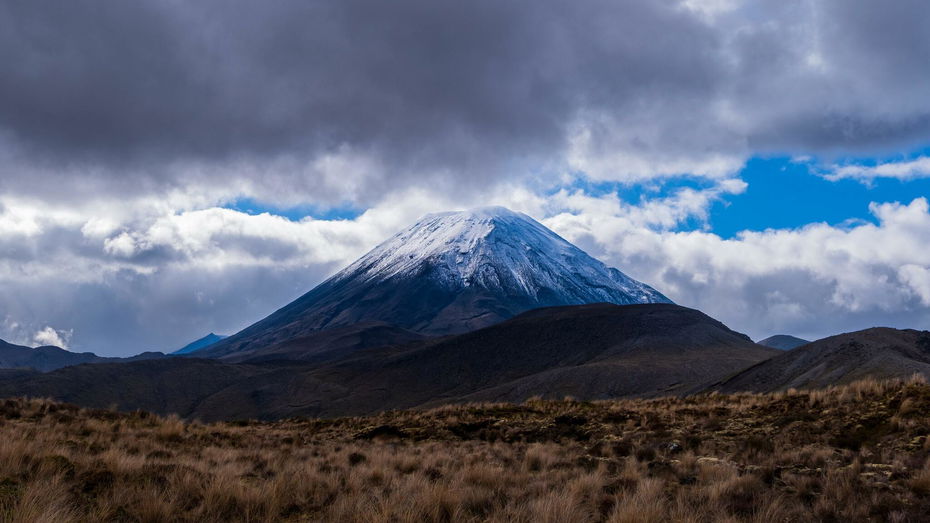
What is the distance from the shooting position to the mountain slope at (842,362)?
53.8 m

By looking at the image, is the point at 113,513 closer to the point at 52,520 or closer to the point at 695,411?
the point at 52,520

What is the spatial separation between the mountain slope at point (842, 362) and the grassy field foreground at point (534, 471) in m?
43.9

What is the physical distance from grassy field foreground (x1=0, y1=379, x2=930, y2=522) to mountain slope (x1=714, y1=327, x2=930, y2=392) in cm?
4386

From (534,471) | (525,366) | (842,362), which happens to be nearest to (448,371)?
(525,366)

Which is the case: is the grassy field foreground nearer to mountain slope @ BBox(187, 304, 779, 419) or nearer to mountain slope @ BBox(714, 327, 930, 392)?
mountain slope @ BBox(714, 327, 930, 392)

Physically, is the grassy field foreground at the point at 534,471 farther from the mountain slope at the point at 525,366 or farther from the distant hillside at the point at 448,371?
the distant hillside at the point at 448,371

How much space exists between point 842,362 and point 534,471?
62798mm

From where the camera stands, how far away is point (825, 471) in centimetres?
974

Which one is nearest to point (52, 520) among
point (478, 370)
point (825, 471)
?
point (825, 471)

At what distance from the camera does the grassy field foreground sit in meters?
6.98

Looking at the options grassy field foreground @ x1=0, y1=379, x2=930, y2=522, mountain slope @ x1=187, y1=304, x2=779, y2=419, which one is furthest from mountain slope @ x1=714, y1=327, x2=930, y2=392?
grassy field foreground @ x1=0, y1=379, x2=930, y2=522

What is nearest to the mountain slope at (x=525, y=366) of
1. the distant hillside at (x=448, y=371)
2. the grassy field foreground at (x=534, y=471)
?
the distant hillside at (x=448, y=371)

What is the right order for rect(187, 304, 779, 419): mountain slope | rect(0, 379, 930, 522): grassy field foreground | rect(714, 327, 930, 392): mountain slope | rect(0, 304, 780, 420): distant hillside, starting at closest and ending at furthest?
rect(0, 379, 930, 522): grassy field foreground, rect(714, 327, 930, 392): mountain slope, rect(187, 304, 779, 419): mountain slope, rect(0, 304, 780, 420): distant hillside

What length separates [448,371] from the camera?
143000mm
